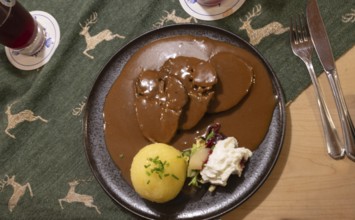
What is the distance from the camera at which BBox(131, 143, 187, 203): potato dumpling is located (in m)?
1.26

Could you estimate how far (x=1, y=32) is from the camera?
160 centimetres

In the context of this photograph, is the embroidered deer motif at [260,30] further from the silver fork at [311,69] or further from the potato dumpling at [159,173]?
the potato dumpling at [159,173]

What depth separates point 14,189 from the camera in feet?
5.20

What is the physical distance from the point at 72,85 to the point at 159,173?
690mm

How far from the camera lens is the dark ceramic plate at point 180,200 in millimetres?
1326

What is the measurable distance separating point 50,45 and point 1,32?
9.4 inches

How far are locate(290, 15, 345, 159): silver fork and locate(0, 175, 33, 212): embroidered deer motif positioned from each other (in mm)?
1236

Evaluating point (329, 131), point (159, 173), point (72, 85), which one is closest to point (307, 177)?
point (329, 131)

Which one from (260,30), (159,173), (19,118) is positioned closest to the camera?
(159,173)

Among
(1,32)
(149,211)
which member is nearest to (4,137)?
(1,32)

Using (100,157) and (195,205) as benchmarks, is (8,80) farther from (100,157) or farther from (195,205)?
(195,205)

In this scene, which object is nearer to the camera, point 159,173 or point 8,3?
point 159,173

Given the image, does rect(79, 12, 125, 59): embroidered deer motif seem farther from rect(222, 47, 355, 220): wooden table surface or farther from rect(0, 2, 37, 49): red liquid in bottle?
rect(222, 47, 355, 220): wooden table surface

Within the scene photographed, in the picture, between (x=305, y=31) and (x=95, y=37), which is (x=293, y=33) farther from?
(x=95, y=37)
